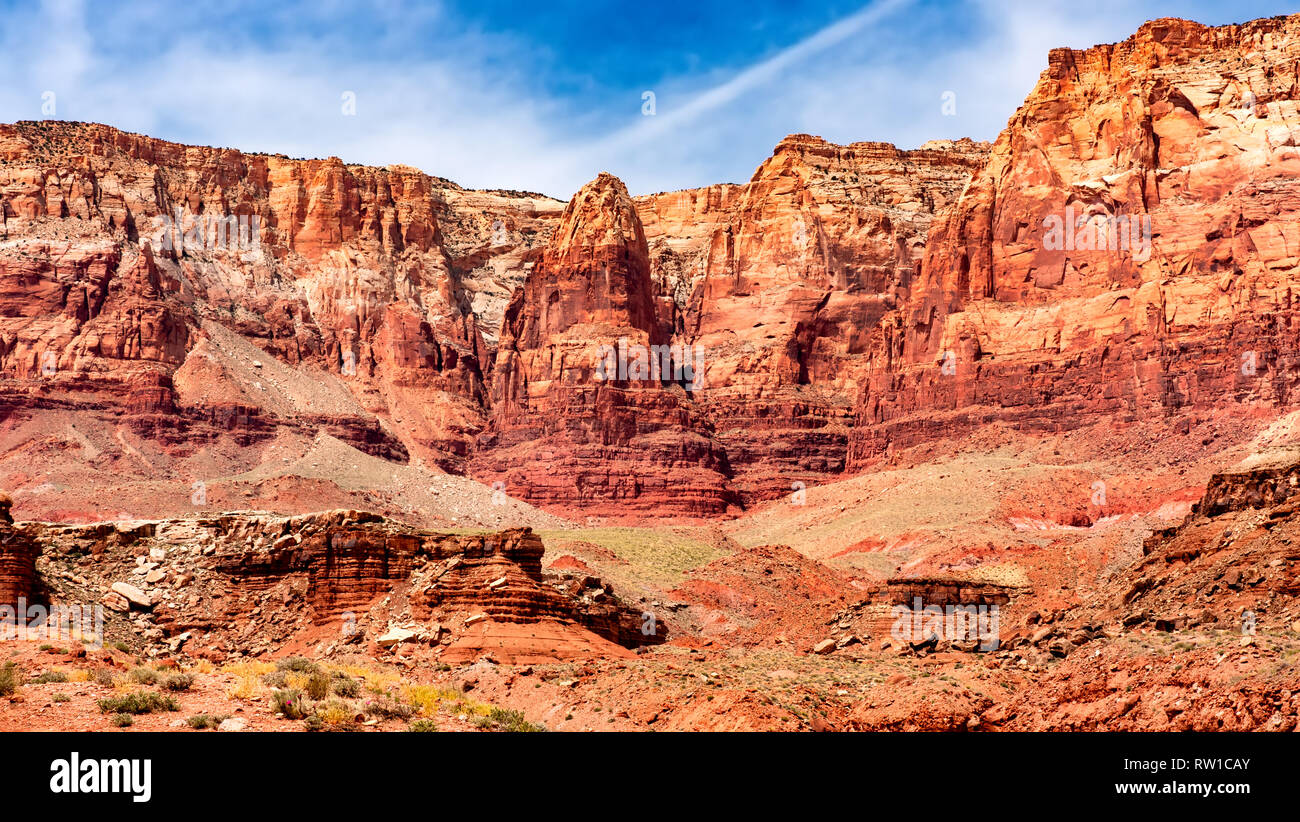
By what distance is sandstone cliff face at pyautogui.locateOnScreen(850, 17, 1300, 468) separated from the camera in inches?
4518

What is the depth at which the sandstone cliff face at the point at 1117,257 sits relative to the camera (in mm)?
114750

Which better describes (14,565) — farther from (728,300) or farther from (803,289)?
(728,300)

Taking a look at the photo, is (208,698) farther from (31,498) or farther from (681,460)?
(681,460)

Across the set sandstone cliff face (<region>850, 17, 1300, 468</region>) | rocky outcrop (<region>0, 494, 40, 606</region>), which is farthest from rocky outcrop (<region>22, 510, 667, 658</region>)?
sandstone cliff face (<region>850, 17, 1300, 468</region>)

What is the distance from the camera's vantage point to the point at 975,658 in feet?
127

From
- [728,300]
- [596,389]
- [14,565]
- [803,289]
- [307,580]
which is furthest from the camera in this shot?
[728,300]

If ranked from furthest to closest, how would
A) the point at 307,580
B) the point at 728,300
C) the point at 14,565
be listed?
the point at 728,300 < the point at 307,580 < the point at 14,565

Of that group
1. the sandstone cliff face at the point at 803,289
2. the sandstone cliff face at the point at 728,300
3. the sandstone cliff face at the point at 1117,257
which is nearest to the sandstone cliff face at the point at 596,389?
the sandstone cliff face at the point at 728,300

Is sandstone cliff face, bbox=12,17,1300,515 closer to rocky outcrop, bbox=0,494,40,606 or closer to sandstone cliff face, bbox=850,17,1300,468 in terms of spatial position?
sandstone cliff face, bbox=850,17,1300,468

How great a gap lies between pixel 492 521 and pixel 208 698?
9664 centimetres

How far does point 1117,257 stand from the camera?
125 meters

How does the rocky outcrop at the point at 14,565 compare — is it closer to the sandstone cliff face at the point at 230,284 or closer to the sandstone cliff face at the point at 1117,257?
the sandstone cliff face at the point at 1117,257

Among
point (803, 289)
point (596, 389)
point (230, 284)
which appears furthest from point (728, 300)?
point (230, 284)
